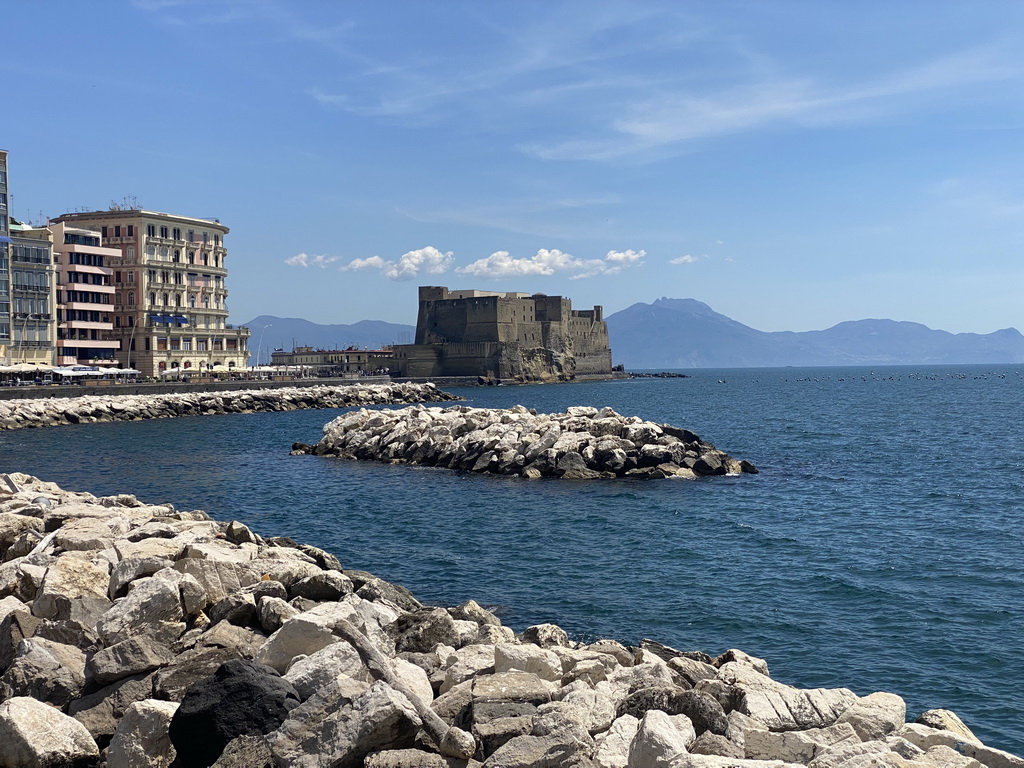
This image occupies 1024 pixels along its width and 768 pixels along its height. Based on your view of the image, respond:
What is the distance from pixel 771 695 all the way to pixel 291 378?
260ft

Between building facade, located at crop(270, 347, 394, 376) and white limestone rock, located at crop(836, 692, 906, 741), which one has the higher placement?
building facade, located at crop(270, 347, 394, 376)

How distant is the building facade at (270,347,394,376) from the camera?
106662mm

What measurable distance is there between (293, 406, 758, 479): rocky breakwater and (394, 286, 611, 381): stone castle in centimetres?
7075

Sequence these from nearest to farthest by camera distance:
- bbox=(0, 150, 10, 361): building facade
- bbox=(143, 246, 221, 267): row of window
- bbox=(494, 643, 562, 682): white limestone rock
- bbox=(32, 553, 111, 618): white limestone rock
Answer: bbox=(494, 643, 562, 682): white limestone rock → bbox=(32, 553, 111, 618): white limestone rock → bbox=(0, 150, 10, 361): building facade → bbox=(143, 246, 221, 267): row of window

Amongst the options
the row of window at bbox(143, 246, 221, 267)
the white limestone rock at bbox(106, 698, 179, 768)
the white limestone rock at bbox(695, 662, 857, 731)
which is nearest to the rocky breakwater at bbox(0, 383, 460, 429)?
the row of window at bbox(143, 246, 221, 267)

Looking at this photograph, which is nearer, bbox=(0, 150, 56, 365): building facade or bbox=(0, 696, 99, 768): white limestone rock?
bbox=(0, 696, 99, 768): white limestone rock

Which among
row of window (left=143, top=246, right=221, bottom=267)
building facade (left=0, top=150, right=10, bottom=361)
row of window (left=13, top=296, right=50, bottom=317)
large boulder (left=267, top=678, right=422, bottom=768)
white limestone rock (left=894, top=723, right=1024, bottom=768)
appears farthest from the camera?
row of window (left=143, top=246, right=221, bottom=267)

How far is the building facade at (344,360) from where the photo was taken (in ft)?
350

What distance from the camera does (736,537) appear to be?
17.7m

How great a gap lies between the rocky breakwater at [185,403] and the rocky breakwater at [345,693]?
40.8 m

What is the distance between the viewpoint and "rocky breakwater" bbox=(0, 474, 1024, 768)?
19.2 feet

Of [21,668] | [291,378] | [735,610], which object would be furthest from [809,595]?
[291,378]

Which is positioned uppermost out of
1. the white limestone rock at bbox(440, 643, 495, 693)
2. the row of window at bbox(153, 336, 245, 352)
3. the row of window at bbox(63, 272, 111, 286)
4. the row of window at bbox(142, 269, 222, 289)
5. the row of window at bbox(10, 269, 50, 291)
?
the row of window at bbox(142, 269, 222, 289)

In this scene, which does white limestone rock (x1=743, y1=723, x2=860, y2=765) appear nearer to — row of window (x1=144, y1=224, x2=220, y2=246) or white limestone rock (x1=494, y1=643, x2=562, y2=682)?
white limestone rock (x1=494, y1=643, x2=562, y2=682)
